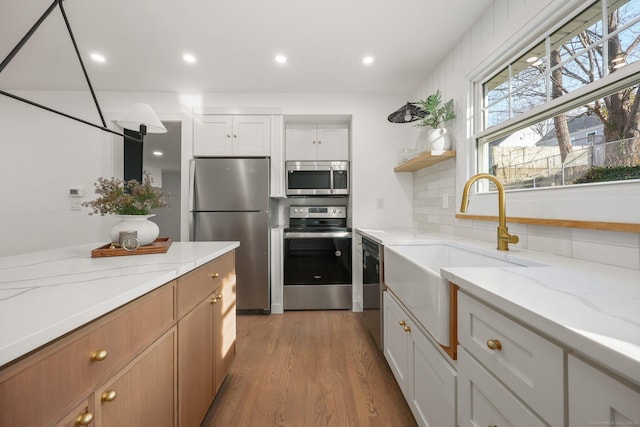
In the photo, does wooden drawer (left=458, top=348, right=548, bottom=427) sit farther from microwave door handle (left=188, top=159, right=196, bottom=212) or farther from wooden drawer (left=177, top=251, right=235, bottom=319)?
microwave door handle (left=188, top=159, right=196, bottom=212)

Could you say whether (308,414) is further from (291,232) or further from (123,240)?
(291,232)

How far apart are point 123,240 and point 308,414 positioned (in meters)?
1.32

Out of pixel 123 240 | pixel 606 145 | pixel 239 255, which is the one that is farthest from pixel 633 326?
pixel 239 255

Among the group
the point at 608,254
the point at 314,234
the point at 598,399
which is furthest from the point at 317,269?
the point at 598,399

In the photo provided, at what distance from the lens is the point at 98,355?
1.94 ft

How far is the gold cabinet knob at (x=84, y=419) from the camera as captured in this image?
0.54 metres

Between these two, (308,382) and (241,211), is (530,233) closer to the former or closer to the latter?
(308,382)

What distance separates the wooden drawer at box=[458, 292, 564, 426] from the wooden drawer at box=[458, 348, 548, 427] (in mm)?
26

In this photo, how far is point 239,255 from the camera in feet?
8.84

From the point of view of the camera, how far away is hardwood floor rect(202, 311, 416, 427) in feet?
4.38

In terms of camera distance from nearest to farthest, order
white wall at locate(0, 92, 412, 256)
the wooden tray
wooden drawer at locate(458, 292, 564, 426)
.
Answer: wooden drawer at locate(458, 292, 564, 426) < the wooden tray < white wall at locate(0, 92, 412, 256)

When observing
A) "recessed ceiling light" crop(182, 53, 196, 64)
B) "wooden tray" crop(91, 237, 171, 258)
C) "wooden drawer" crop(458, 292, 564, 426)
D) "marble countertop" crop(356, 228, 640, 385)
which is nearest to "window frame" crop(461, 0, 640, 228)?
"marble countertop" crop(356, 228, 640, 385)

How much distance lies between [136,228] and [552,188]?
2.07 metres

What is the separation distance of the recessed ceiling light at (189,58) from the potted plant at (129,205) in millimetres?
1609
